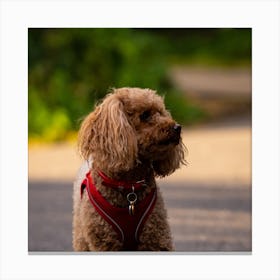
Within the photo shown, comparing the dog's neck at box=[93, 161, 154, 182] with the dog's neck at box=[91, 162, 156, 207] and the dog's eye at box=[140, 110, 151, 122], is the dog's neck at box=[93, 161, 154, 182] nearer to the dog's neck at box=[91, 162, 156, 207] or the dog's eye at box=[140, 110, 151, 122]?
the dog's neck at box=[91, 162, 156, 207]

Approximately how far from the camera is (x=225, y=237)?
7.88 meters

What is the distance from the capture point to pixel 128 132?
548cm

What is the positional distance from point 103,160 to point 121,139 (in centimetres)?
22

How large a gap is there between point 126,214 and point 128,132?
55cm

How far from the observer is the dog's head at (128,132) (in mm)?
5422

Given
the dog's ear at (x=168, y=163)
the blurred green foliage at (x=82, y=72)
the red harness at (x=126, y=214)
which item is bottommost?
the red harness at (x=126, y=214)

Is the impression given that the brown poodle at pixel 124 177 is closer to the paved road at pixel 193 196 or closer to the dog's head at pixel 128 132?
the dog's head at pixel 128 132

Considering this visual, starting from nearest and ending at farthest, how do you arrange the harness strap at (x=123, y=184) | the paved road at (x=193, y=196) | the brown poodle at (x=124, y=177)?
1. the brown poodle at (x=124, y=177)
2. the harness strap at (x=123, y=184)
3. the paved road at (x=193, y=196)

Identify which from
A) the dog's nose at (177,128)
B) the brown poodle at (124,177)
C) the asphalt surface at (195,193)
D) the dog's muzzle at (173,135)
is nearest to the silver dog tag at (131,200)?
the brown poodle at (124,177)

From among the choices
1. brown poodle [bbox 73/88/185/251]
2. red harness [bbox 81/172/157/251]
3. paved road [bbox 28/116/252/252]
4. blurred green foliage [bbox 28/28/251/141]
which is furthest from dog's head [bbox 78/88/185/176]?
blurred green foliage [bbox 28/28/251/141]

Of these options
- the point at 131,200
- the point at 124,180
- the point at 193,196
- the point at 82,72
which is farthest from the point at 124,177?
the point at 82,72

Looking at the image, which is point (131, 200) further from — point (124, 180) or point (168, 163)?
point (168, 163)
